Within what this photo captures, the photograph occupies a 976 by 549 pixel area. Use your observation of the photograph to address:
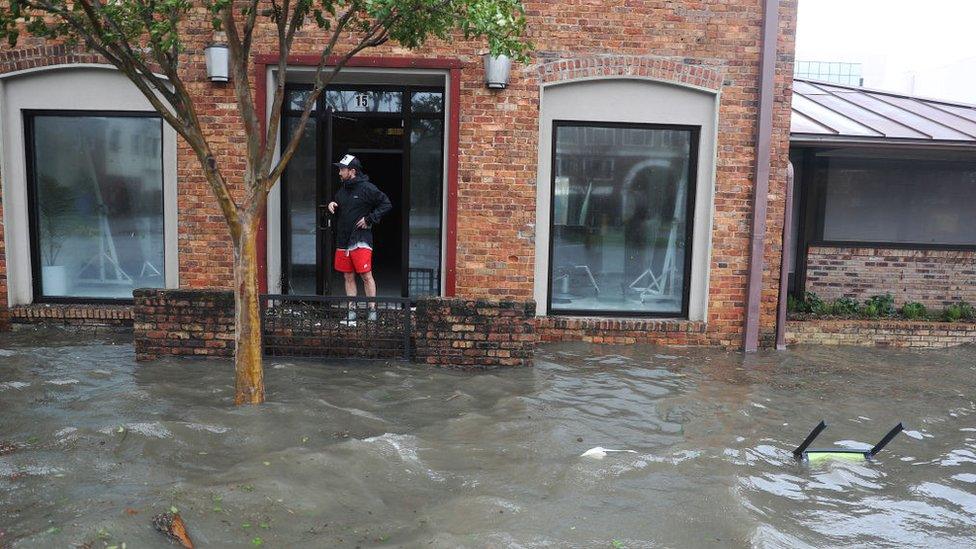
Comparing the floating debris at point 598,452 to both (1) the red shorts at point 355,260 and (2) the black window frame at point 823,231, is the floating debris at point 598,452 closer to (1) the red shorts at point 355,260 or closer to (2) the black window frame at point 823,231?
(1) the red shorts at point 355,260

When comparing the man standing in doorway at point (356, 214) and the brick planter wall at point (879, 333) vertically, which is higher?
the man standing in doorway at point (356, 214)

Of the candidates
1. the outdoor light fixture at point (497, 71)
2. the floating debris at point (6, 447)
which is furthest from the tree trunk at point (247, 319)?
the outdoor light fixture at point (497, 71)

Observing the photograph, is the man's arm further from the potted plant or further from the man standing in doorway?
the potted plant

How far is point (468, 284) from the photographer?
8414 millimetres

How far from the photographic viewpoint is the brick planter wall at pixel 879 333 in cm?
916

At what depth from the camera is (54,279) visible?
28.8ft

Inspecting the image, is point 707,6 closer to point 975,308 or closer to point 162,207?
point 975,308

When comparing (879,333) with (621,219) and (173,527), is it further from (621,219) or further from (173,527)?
(173,527)

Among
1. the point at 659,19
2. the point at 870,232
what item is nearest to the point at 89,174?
the point at 659,19

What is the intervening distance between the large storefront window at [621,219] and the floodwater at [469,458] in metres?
1.63

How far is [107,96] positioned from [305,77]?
7.20ft

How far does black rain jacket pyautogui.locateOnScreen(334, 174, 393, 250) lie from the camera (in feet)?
26.1

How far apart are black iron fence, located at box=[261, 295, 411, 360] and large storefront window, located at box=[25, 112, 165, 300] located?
2.41m

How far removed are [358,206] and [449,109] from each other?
149 centimetres
